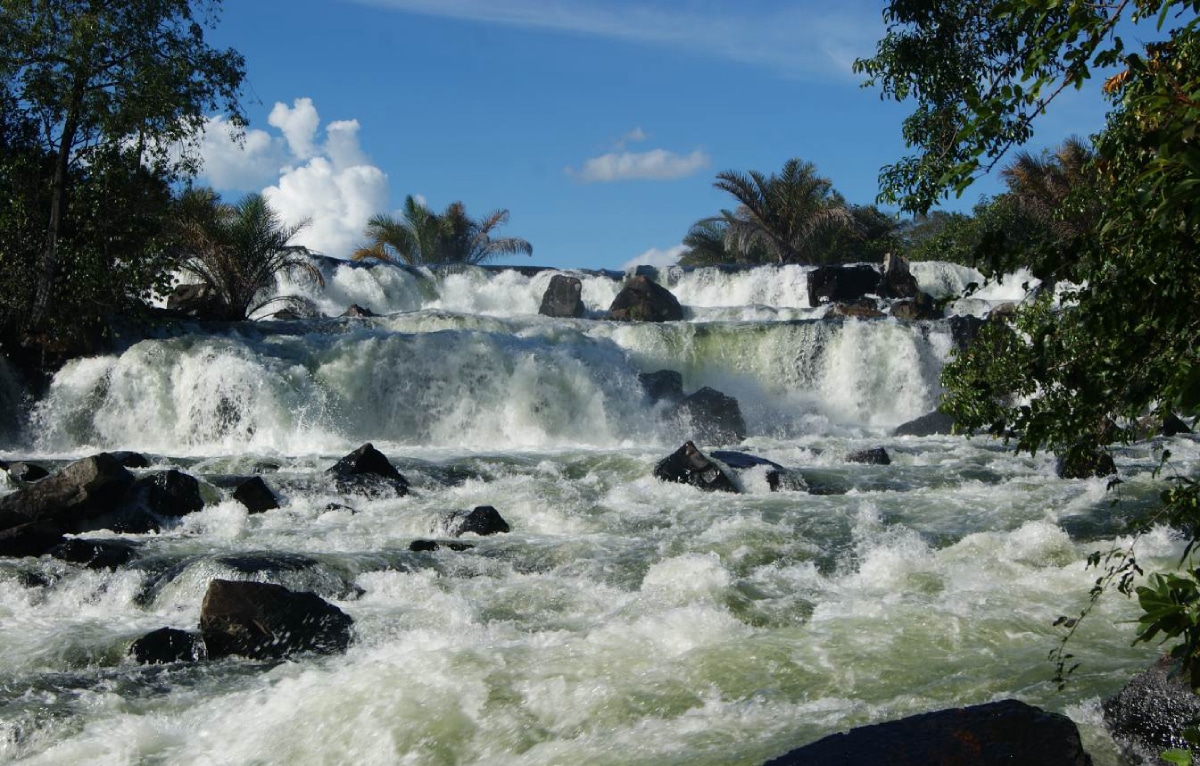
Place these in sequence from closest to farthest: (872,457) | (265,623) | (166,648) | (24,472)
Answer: (166,648), (265,623), (24,472), (872,457)

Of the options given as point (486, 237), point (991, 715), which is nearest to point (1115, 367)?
point (991, 715)

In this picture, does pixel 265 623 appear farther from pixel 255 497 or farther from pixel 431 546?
pixel 255 497

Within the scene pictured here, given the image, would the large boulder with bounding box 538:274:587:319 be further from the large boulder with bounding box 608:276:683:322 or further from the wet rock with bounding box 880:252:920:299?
the wet rock with bounding box 880:252:920:299

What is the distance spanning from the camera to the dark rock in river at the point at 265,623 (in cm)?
713

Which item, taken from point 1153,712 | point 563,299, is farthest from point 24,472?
point 563,299

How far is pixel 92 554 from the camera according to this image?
9.39m

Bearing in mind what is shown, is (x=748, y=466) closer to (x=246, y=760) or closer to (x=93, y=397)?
(x=246, y=760)

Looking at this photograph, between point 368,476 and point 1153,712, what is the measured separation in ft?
33.1

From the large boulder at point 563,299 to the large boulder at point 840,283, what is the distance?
7.18m

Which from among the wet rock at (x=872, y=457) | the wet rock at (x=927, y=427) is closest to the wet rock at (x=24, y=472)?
the wet rock at (x=872, y=457)

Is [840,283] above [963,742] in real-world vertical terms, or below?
above

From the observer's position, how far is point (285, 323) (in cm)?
2406

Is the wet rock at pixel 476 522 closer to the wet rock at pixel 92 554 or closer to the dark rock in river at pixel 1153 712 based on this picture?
the wet rock at pixel 92 554

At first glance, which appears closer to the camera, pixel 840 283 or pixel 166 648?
pixel 166 648
